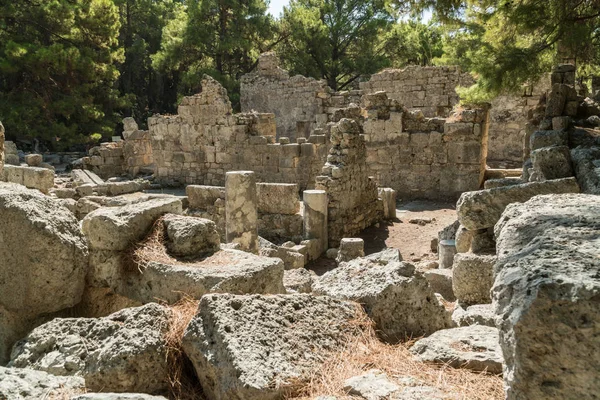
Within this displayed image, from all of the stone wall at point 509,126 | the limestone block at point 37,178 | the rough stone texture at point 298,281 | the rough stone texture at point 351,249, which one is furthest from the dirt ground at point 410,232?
the limestone block at point 37,178

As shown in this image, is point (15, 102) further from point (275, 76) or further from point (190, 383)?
point (190, 383)

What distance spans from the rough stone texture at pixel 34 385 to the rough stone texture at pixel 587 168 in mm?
3327

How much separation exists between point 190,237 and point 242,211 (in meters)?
5.05

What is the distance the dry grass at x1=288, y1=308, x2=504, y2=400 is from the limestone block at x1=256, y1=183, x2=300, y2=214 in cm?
759

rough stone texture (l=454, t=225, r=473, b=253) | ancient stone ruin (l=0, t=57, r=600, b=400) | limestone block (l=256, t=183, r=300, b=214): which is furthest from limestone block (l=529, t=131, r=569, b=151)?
limestone block (l=256, t=183, r=300, b=214)

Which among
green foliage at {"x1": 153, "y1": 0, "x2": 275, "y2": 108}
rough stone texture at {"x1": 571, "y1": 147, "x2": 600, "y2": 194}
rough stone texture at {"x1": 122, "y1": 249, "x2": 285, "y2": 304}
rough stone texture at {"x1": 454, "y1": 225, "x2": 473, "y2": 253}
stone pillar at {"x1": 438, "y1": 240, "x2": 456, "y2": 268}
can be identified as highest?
green foliage at {"x1": 153, "y1": 0, "x2": 275, "y2": 108}

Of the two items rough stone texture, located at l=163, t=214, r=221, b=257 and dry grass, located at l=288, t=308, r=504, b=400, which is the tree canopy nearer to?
rough stone texture, located at l=163, t=214, r=221, b=257

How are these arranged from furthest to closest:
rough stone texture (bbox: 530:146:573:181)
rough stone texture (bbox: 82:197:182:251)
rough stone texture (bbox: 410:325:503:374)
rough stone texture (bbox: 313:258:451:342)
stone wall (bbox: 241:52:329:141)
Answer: stone wall (bbox: 241:52:329:141)
rough stone texture (bbox: 530:146:573:181)
rough stone texture (bbox: 82:197:182:251)
rough stone texture (bbox: 313:258:451:342)
rough stone texture (bbox: 410:325:503:374)

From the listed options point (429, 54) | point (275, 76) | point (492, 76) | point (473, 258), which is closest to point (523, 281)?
point (473, 258)

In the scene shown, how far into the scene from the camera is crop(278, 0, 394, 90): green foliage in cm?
2573

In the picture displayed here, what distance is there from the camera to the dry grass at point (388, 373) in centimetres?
210

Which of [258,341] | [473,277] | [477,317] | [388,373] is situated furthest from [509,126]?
[258,341]

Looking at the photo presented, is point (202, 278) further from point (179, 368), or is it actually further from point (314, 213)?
point (314, 213)

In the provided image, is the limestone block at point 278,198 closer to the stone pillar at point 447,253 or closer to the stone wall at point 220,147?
the stone wall at point 220,147
